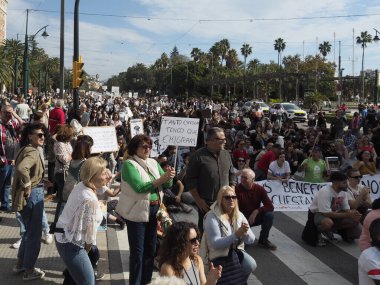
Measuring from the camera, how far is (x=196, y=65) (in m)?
90.8

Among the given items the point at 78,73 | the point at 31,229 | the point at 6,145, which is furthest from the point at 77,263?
the point at 78,73

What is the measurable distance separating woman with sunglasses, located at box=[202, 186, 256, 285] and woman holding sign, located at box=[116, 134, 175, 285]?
0.58m

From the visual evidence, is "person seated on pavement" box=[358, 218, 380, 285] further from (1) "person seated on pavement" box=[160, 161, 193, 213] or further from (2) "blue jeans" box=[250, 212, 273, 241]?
(1) "person seated on pavement" box=[160, 161, 193, 213]

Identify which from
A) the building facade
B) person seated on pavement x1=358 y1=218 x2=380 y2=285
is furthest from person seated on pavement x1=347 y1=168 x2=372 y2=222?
the building facade

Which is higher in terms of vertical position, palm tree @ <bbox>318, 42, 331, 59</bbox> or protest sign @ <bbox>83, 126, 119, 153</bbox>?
palm tree @ <bbox>318, 42, 331, 59</bbox>

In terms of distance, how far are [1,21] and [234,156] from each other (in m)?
102

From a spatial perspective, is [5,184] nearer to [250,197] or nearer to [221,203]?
[250,197]

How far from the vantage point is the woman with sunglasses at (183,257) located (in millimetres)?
3457

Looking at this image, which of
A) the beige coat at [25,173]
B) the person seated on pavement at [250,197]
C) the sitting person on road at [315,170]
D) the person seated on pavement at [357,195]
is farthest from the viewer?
the sitting person on road at [315,170]

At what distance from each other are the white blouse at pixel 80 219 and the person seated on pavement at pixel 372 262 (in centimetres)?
247

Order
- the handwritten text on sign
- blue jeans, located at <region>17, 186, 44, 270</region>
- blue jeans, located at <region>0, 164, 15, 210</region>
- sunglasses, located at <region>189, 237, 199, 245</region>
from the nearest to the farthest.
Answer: sunglasses, located at <region>189, 237, 199, 245</region>, blue jeans, located at <region>17, 186, 44, 270</region>, blue jeans, located at <region>0, 164, 15, 210</region>, the handwritten text on sign

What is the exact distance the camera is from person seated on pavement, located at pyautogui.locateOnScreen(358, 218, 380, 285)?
4387 millimetres

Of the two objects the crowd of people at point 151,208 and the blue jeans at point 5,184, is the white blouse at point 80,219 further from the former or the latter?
the blue jeans at point 5,184

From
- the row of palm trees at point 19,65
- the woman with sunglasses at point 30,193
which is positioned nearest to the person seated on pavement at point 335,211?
the woman with sunglasses at point 30,193
